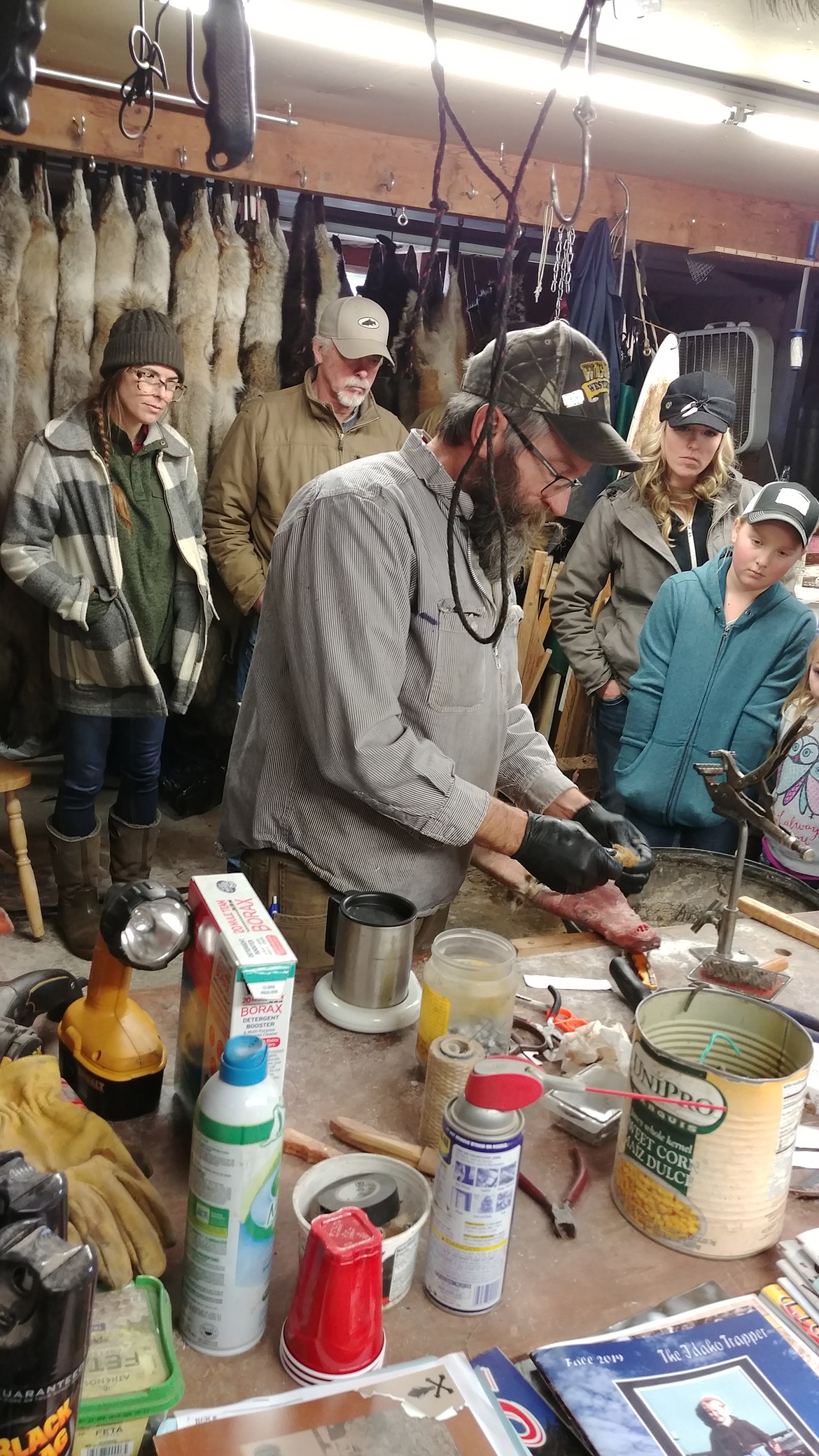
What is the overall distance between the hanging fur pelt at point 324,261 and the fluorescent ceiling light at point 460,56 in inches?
38.7

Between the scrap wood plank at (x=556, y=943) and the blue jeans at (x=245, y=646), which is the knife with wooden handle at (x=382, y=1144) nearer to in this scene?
the scrap wood plank at (x=556, y=943)

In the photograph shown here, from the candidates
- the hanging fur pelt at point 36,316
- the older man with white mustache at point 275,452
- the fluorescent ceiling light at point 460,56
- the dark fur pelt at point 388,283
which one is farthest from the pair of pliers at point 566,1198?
the dark fur pelt at point 388,283

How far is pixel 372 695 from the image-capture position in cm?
176

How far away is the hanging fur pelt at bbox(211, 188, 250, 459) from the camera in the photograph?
13.4ft

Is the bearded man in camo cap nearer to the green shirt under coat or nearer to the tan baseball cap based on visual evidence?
the green shirt under coat

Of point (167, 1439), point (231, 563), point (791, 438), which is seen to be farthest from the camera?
point (791, 438)

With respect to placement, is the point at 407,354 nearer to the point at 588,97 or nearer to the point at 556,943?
the point at 556,943

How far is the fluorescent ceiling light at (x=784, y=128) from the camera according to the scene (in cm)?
351

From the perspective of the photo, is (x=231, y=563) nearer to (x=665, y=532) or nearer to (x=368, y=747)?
(x=665, y=532)

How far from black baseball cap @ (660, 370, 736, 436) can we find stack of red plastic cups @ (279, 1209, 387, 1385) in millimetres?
2886

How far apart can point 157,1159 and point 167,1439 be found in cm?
38

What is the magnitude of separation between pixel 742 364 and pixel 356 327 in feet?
6.37

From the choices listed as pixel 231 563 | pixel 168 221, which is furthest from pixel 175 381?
pixel 168 221

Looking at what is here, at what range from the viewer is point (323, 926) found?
76.8 inches
